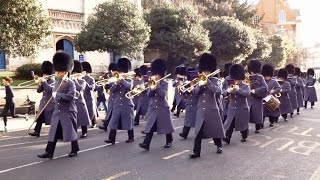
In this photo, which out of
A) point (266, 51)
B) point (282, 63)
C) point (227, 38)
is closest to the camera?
point (227, 38)

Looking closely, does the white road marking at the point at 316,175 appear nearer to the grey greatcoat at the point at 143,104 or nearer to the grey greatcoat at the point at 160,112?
the grey greatcoat at the point at 160,112

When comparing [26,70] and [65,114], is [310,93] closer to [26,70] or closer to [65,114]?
[26,70]

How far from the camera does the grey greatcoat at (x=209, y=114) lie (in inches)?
362

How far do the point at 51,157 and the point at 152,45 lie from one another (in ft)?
77.6

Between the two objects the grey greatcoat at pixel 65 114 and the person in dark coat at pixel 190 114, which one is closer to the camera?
the grey greatcoat at pixel 65 114

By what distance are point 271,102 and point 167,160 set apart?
6.00 meters

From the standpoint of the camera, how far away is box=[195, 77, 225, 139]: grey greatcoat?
919cm

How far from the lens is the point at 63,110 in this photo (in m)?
9.06

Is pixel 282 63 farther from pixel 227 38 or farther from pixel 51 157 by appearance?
pixel 51 157

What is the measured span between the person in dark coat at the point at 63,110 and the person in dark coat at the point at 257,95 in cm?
528

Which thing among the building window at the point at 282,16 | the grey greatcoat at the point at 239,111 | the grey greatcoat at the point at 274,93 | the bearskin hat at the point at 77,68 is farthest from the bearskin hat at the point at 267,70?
the building window at the point at 282,16

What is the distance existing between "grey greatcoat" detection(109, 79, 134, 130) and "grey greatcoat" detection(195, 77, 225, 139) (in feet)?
6.76

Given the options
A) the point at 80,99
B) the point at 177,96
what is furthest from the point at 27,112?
the point at 80,99

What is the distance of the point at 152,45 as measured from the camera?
32250mm
